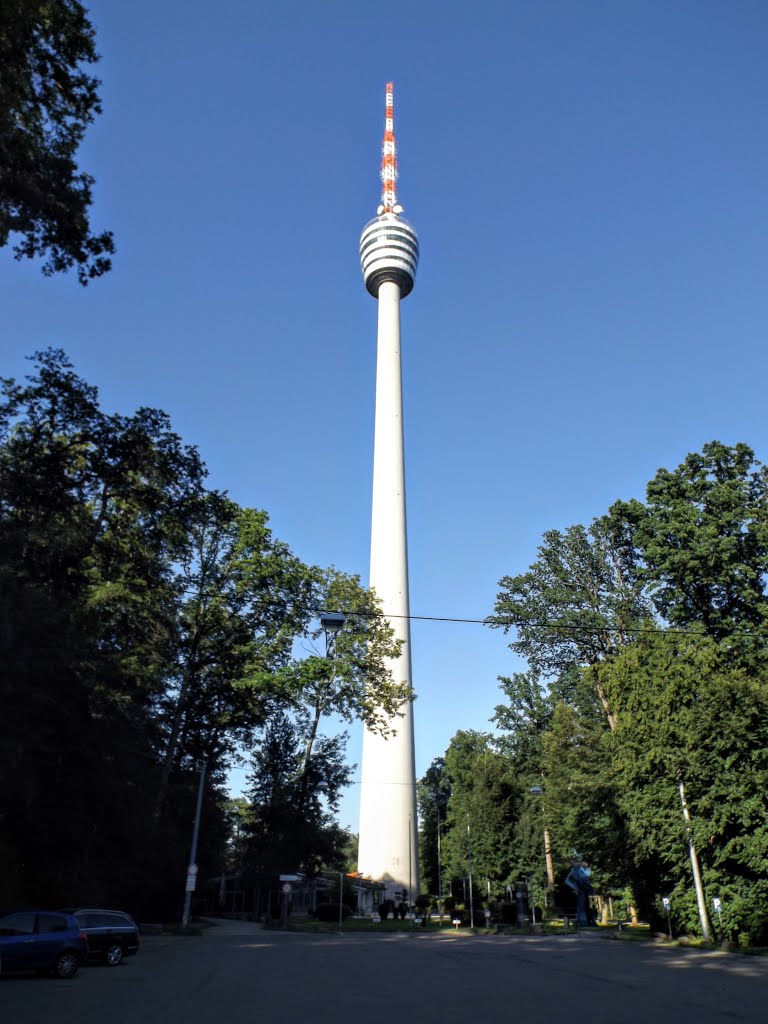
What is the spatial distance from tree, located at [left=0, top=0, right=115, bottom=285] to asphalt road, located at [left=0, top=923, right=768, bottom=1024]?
12.4 m

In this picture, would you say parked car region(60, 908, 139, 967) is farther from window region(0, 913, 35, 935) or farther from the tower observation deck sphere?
the tower observation deck sphere

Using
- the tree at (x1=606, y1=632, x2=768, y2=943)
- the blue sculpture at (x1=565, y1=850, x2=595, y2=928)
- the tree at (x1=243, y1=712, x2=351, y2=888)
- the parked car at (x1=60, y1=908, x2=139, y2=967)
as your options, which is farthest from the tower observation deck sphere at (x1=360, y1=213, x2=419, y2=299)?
the parked car at (x1=60, y1=908, x2=139, y2=967)

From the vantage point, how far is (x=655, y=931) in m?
33.2

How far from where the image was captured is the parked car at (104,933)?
2183 cm

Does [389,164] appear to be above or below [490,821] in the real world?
above

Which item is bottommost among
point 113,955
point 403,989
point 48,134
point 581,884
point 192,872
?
point 403,989

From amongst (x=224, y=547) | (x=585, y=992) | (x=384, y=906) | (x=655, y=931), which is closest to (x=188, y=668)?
(x=224, y=547)

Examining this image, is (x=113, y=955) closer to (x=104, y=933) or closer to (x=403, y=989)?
(x=104, y=933)

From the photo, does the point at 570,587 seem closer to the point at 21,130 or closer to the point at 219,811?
the point at 219,811

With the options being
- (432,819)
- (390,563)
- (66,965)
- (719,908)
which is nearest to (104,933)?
(66,965)

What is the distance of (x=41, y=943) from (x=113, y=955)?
185 inches

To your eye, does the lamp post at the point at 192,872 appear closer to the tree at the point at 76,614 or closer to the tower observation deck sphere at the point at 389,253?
the tree at the point at 76,614

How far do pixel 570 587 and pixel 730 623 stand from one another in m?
11.1

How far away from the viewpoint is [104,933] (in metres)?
22.3
